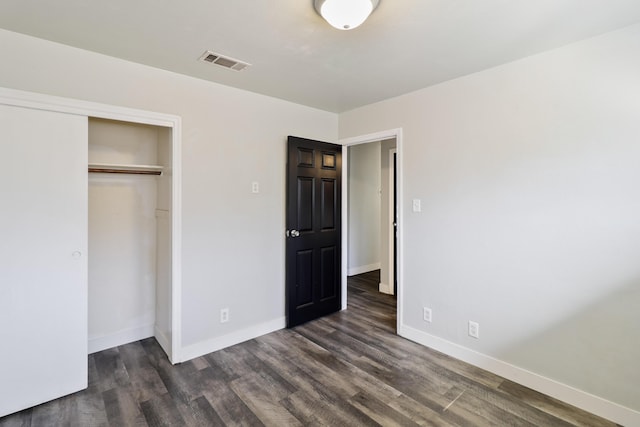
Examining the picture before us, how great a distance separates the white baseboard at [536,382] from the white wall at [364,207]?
8.81 feet

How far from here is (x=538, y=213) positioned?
2.23 m

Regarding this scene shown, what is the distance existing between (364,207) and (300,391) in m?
3.86

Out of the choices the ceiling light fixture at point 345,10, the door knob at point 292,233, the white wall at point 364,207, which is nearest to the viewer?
the ceiling light fixture at point 345,10

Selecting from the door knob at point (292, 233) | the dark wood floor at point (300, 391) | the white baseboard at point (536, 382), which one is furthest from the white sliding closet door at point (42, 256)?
the white baseboard at point (536, 382)

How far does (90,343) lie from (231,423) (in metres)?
1.76

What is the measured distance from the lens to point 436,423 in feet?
6.23

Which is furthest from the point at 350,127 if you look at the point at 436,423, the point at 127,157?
the point at 436,423

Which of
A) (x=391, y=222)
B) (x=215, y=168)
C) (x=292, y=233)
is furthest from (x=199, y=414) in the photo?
(x=391, y=222)

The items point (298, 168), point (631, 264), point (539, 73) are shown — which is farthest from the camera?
point (298, 168)

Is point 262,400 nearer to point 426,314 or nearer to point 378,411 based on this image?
point 378,411

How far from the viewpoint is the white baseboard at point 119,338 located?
2.79 metres

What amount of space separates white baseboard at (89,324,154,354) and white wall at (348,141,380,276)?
11.0 feet

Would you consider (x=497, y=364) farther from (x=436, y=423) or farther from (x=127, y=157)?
(x=127, y=157)

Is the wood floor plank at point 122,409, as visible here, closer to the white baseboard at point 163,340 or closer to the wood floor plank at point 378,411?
the white baseboard at point 163,340
